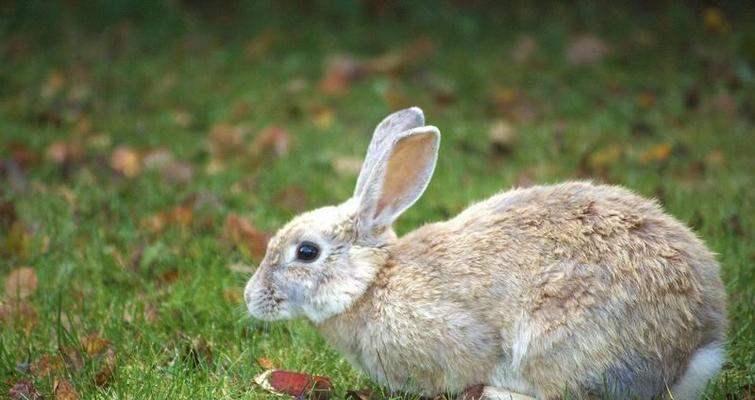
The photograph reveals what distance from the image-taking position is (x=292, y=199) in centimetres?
647

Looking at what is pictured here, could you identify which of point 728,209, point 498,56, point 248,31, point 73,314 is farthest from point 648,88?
point 73,314

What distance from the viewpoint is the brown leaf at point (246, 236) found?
5.55m

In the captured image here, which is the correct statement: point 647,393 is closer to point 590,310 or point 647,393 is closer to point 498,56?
point 590,310

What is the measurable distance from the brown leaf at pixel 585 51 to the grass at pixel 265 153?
104mm

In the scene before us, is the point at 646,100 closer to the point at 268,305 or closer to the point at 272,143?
the point at 272,143

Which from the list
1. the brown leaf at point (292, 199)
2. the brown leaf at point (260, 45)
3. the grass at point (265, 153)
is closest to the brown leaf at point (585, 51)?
the grass at point (265, 153)

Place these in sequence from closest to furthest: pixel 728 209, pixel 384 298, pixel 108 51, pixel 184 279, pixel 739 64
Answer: pixel 384 298 → pixel 184 279 → pixel 728 209 → pixel 739 64 → pixel 108 51

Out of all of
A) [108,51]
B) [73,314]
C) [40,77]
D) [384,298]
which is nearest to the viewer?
[384,298]

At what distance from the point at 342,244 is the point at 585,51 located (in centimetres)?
613

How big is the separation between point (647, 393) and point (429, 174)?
124 cm

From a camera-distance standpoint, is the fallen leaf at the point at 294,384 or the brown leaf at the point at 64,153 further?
the brown leaf at the point at 64,153

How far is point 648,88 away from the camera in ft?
29.8

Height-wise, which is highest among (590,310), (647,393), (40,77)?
(590,310)

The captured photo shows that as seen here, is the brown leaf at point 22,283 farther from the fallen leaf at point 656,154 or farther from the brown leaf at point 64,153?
the fallen leaf at point 656,154
